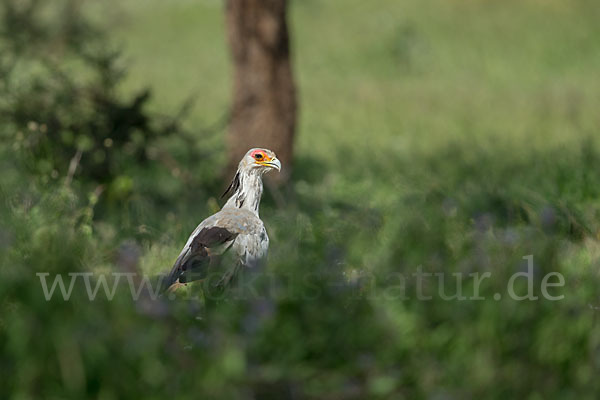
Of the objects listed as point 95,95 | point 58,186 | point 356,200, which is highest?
point 95,95

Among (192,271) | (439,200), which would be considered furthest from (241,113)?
(192,271)

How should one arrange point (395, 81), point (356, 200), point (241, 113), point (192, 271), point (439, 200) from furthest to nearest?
1. point (395, 81)
2. point (241, 113)
3. point (356, 200)
4. point (439, 200)
5. point (192, 271)

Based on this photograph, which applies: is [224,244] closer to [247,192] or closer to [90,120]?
[247,192]

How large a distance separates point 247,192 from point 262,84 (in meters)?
4.18

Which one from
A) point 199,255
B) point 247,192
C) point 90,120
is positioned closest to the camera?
point 199,255

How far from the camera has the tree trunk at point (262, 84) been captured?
28.0ft

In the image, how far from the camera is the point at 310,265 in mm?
3557

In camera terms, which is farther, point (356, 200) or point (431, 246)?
point (356, 200)

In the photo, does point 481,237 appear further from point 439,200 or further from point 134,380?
point 439,200

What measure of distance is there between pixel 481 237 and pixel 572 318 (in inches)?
26.9

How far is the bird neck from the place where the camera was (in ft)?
15.3

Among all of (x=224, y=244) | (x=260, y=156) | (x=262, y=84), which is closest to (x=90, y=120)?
(x=262, y=84)

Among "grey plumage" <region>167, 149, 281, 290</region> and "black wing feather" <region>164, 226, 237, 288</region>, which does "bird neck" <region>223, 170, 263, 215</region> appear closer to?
"grey plumage" <region>167, 149, 281, 290</region>

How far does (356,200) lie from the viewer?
7902 mm
